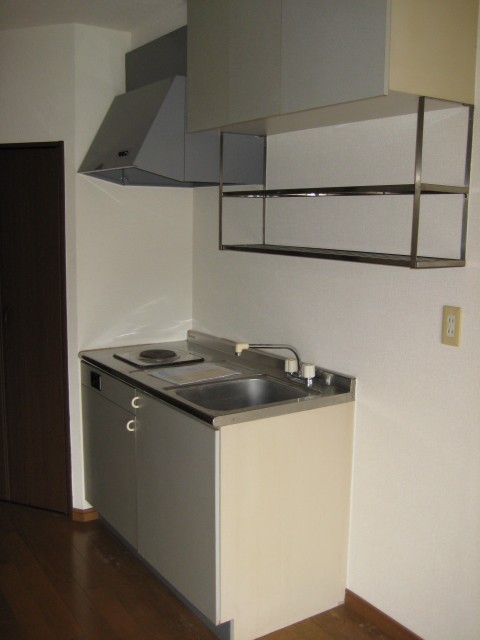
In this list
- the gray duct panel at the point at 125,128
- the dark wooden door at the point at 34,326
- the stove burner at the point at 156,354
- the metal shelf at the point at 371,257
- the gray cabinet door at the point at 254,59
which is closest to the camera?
the metal shelf at the point at 371,257

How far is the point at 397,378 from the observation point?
232 cm

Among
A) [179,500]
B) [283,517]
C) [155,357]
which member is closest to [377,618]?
[283,517]

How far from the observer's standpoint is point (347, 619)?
254cm

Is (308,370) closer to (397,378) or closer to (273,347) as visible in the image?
(273,347)

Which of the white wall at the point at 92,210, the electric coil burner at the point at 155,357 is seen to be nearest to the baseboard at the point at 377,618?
the electric coil burner at the point at 155,357

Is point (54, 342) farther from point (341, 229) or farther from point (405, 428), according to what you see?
point (405, 428)

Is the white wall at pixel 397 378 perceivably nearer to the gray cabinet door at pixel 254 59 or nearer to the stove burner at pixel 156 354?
the gray cabinet door at pixel 254 59

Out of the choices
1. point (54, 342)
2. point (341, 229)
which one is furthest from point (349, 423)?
point (54, 342)

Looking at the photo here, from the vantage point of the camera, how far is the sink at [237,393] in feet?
8.82

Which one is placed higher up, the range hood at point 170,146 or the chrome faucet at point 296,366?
the range hood at point 170,146

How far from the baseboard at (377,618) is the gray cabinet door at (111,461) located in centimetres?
98

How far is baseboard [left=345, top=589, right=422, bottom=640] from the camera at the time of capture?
93.7 inches

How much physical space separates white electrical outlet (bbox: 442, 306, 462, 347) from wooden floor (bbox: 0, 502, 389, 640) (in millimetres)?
1202

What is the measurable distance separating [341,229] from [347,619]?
1.55 m
